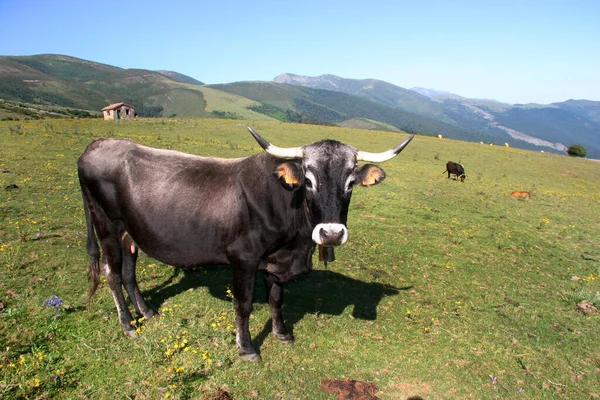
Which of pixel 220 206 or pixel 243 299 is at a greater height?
pixel 220 206

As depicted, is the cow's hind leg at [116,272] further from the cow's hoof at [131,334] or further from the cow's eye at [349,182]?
the cow's eye at [349,182]

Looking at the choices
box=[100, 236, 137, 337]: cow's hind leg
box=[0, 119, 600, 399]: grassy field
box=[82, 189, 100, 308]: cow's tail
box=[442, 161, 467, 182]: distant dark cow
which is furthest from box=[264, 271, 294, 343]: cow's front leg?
box=[442, 161, 467, 182]: distant dark cow

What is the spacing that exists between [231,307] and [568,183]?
107ft

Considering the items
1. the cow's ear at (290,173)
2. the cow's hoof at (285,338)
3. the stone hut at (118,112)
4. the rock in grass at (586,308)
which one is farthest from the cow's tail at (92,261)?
the stone hut at (118,112)

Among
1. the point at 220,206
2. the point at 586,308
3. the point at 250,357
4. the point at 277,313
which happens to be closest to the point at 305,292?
the point at 277,313

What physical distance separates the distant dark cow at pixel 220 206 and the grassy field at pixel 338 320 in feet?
2.13

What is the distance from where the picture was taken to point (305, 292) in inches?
297

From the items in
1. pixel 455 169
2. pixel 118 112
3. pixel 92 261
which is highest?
pixel 118 112

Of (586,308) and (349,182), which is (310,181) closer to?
(349,182)

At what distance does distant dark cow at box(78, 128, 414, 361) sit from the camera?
487 cm

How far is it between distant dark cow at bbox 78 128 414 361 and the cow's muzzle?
1.04ft

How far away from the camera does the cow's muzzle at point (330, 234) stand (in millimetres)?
4281

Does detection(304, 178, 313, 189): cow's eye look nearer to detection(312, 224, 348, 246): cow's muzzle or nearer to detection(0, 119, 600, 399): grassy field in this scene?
detection(312, 224, 348, 246): cow's muzzle

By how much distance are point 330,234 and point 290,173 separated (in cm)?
96
